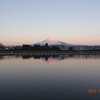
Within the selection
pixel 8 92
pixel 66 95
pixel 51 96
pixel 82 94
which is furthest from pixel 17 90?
pixel 82 94

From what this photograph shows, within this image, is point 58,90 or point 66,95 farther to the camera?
point 58,90

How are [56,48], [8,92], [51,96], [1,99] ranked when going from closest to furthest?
[1,99], [51,96], [8,92], [56,48]

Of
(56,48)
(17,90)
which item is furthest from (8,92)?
(56,48)

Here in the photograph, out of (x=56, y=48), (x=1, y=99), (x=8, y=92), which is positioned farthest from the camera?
(x=56, y=48)

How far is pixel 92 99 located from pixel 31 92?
4810mm

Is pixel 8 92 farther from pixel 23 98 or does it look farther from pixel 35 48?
pixel 35 48

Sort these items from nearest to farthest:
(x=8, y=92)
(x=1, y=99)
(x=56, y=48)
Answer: (x=1, y=99) → (x=8, y=92) → (x=56, y=48)

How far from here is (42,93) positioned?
11.4m

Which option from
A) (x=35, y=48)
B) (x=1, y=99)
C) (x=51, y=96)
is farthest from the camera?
(x=35, y=48)

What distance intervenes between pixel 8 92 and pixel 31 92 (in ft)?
6.16

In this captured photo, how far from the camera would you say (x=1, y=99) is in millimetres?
9969

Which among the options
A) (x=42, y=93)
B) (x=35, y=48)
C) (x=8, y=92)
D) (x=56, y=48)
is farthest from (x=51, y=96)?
(x=56, y=48)

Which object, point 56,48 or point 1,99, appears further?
point 56,48

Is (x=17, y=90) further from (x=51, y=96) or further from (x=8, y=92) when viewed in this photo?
(x=51, y=96)
